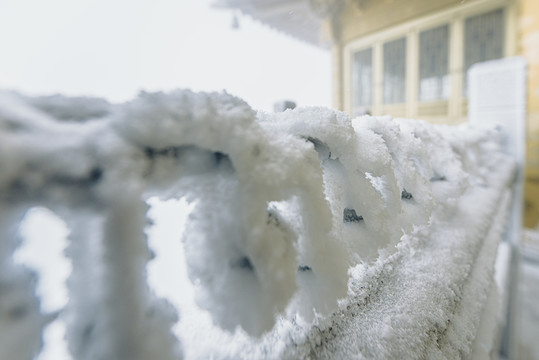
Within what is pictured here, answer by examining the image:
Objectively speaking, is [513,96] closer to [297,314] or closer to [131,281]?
[297,314]

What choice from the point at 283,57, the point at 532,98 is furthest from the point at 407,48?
the point at 283,57

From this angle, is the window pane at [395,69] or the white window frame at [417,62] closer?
the white window frame at [417,62]

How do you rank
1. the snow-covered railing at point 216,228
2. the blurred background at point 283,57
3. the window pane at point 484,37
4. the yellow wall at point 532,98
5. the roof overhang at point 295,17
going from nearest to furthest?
the snow-covered railing at point 216,228 → the blurred background at point 283,57 → the yellow wall at point 532,98 → the window pane at point 484,37 → the roof overhang at point 295,17

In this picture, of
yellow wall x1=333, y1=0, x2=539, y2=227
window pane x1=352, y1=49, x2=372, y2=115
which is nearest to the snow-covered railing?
yellow wall x1=333, y1=0, x2=539, y2=227

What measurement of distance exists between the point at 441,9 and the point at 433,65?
2.06 ft

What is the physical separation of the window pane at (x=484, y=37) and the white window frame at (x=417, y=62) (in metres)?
0.05

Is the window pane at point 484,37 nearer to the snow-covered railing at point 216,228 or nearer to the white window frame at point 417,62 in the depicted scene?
the white window frame at point 417,62

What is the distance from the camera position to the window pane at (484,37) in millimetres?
2996

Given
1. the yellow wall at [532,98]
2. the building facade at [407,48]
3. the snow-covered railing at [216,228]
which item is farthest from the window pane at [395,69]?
the snow-covered railing at [216,228]

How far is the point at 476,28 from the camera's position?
320 centimetres

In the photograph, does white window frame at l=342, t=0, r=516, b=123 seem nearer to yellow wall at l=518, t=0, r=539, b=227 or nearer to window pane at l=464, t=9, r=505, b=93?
window pane at l=464, t=9, r=505, b=93

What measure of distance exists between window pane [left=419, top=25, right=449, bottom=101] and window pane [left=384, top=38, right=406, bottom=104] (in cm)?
19

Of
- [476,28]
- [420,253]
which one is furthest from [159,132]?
[476,28]

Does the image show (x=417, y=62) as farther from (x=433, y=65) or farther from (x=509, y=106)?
(x=509, y=106)
